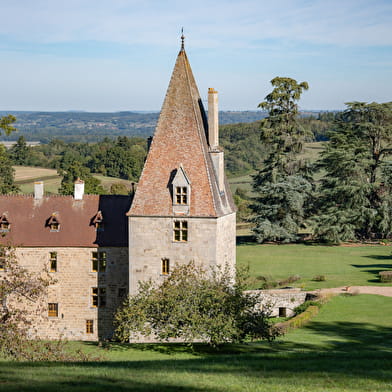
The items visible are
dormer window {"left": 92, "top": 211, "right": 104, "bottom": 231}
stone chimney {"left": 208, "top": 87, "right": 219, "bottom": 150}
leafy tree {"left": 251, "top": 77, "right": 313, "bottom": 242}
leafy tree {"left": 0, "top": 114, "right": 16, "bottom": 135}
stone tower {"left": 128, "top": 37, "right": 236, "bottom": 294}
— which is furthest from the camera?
leafy tree {"left": 251, "top": 77, "right": 313, "bottom": 242}

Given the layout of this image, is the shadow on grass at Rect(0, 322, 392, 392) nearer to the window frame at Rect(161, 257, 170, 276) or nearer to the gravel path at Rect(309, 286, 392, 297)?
the window frame at Rect(161, 257, 170, 276)

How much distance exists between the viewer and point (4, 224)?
36156 millimetres

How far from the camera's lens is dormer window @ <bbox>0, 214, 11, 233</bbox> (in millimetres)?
35969

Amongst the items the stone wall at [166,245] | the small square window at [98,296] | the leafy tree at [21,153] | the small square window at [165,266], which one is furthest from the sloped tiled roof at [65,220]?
the leafy tree at [21,153]

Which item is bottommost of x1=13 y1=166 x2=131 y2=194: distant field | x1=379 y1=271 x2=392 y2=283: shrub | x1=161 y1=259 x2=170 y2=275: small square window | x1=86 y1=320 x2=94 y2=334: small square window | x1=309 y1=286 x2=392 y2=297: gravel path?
x1=86 y1=320 x2=94 y2=334: small square window

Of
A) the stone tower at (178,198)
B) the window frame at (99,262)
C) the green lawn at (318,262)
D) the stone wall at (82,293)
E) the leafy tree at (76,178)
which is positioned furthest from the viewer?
the leafy tree at (76,178)

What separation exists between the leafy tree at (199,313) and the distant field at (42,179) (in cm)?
6825

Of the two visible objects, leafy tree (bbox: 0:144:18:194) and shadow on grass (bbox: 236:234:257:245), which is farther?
leafy tree (bbox: 0:144:18:194)

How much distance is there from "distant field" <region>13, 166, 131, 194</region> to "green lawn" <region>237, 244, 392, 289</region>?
41.6 metres

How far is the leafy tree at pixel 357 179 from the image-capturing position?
64.9 meters

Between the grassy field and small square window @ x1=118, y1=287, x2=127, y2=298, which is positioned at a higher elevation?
the grassy field

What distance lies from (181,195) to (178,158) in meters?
1.99

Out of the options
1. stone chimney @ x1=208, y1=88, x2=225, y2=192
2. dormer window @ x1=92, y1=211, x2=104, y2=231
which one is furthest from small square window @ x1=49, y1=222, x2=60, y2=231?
stone chimney @ x1=208, y1=88, x2=225, y2=192

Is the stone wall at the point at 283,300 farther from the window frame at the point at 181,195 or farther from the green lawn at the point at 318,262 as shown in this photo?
the window frame at the point at 181,195
